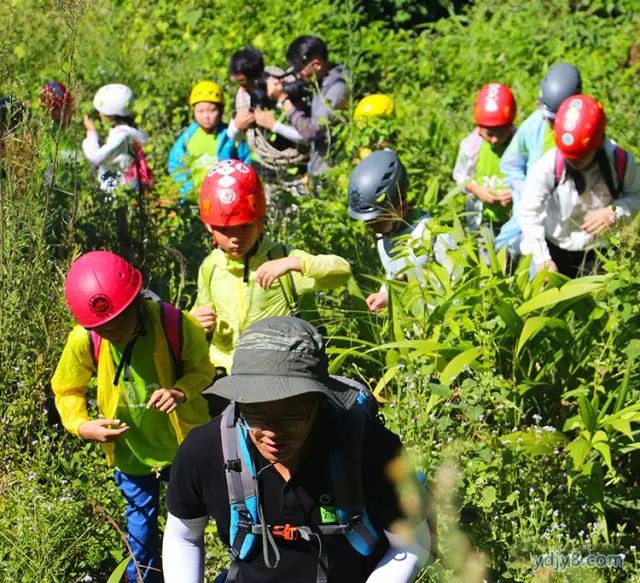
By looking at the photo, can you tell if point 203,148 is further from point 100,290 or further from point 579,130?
point 100,290

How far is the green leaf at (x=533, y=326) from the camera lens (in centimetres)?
552

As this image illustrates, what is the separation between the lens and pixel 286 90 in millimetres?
9523

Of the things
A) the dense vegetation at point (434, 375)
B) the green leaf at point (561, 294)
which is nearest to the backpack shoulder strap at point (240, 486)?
the dense vegetation at point (434, 375)

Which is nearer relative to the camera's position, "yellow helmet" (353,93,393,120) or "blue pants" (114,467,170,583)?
"blue pants" (114,467,170,583)

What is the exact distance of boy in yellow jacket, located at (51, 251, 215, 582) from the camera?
178 inches

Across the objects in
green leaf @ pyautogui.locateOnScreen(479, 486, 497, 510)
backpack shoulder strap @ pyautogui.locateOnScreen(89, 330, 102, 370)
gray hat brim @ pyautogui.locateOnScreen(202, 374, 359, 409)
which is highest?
gray hat brim @ pyautogui.locateOnScreen(202, 374, 359, 409)

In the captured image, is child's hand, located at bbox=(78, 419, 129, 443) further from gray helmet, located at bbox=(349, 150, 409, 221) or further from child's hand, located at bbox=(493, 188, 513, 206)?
child's hand, located at bbox=(493, 188, 513, 206)

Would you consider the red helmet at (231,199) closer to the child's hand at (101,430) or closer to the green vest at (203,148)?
the child's hand at (101,430)

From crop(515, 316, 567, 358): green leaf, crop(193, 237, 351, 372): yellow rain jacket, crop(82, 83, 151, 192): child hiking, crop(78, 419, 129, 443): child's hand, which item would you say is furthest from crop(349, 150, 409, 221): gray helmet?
crop(82, 83, 151, 192): child hiking

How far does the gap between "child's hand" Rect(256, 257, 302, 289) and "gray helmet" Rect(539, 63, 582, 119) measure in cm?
279

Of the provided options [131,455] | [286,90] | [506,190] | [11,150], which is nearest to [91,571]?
[131,455]

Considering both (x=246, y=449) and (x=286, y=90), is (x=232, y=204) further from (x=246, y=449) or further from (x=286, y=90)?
(x=286, y=90)

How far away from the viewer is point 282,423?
3020 mm

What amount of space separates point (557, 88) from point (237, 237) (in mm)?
2989
